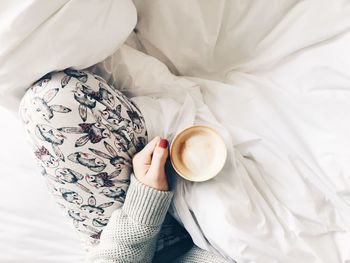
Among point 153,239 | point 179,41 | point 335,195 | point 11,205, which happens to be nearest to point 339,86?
point 335,195

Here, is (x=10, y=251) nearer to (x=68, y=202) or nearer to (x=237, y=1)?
(x=68, y=202)

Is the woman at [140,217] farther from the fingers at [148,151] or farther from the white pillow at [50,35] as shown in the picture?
the white pillow at [50,35]

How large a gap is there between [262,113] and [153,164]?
20 centimetres

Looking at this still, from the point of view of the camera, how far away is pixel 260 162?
30.6 inches

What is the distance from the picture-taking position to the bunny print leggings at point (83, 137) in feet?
2.37

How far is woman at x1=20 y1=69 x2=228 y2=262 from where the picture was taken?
0.73m

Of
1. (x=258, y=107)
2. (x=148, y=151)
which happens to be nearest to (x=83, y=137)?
(x=148, y=151)

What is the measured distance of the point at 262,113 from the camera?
807 millimetres

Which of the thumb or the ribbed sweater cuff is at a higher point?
the thumb

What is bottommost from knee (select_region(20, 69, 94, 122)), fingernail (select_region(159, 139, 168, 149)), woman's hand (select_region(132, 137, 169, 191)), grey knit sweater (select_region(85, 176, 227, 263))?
grey knit sweater (select_region(85, 176, 227, 263))

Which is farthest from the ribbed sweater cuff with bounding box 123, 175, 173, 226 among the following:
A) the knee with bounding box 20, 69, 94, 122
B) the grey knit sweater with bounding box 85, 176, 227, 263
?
the knee with bounding box 20, 69, 94, 122

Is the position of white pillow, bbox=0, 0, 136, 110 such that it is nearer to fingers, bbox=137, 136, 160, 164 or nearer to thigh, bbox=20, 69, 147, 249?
thigh, bbox=20, 69, 147, 249

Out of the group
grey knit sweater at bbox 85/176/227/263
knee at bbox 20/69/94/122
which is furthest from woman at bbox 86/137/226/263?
knee at bbox 20/69/94/122

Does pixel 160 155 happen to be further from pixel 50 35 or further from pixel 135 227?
pixel 50 35
